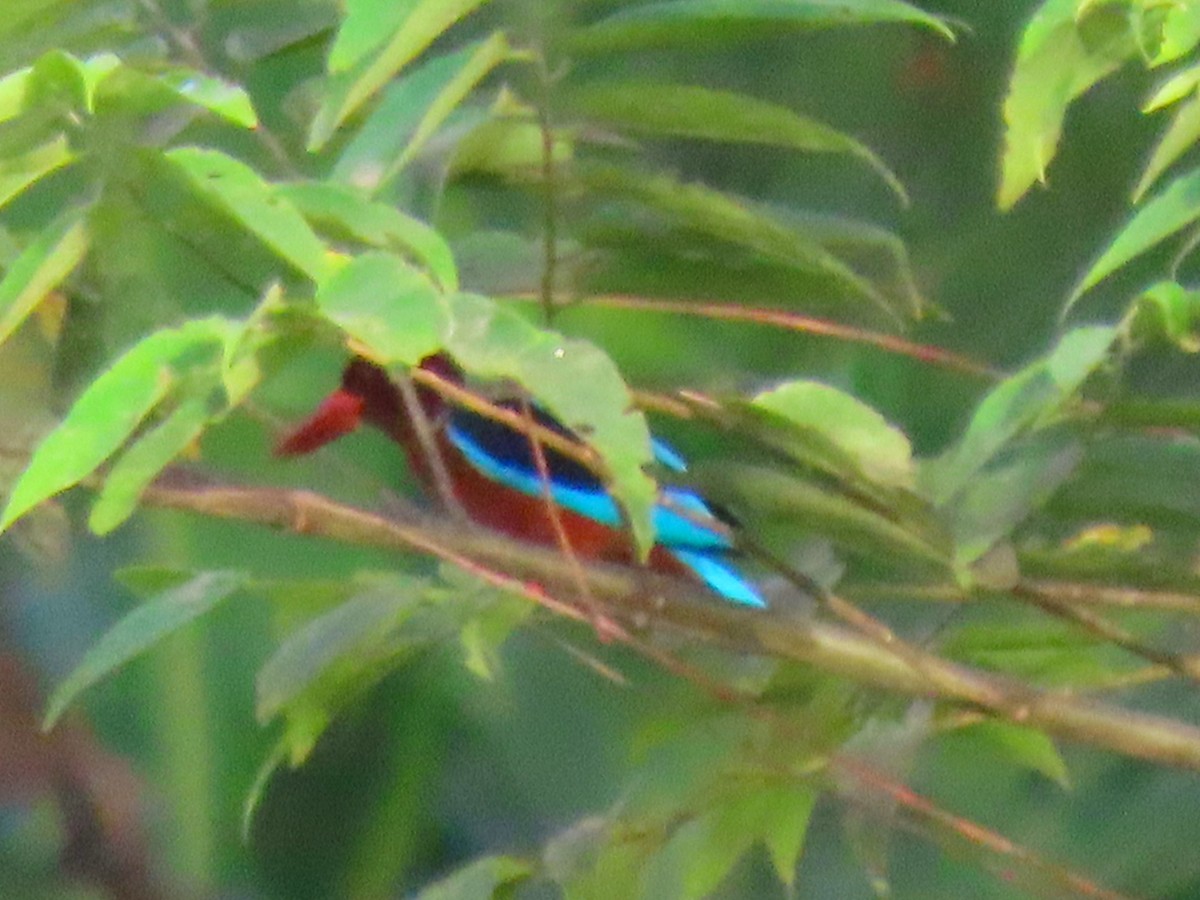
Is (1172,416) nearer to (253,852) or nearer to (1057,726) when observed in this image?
(1057,726)

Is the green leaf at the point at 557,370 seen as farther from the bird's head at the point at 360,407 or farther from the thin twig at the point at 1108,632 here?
the bird's head at the point at 360,407

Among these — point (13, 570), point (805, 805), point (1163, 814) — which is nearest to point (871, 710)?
point (805, 805)

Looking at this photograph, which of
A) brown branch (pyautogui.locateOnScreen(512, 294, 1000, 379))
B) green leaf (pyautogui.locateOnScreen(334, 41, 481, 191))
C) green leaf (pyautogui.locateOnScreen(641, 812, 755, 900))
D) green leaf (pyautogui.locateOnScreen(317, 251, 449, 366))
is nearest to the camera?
green leaf (pyautogui.locateOnScreen(317, 251, 449, 366))

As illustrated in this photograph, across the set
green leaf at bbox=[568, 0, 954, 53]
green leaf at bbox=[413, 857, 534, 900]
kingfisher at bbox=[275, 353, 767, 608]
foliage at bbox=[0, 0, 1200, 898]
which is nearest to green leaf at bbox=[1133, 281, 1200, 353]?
foliage at bbox=[0, 0, 1200, 898]

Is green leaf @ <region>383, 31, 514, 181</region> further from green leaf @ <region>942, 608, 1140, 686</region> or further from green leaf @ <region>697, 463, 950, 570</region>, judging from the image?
green leaf @ <region>942, 608, 1140, 686</region>

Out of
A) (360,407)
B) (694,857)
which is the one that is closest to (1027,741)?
(694,857)

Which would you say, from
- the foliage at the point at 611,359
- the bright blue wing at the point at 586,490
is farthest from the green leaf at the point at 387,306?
the bright blue wing at the point at 586,490

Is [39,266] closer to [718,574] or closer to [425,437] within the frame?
[425,437]

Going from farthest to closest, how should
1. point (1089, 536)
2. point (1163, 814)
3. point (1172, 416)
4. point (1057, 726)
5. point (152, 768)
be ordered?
1. point (152, 768)
2. point (1163, 814)
3. point (1089, 536)
4. point (1057, 726)
5. point (1172, 416)
